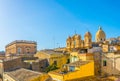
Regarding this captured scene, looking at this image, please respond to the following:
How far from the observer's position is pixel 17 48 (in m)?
54.8

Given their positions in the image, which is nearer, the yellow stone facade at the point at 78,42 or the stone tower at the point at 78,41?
the yellow stone facade at the point at 78,42

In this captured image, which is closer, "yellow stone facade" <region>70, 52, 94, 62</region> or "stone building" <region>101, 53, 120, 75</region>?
"stone building" <region>101, 53, 120, 75</region>

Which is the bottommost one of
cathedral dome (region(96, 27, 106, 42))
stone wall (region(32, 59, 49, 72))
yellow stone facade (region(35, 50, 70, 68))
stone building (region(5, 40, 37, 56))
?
stone wall (region(32, 59, 49, 72))

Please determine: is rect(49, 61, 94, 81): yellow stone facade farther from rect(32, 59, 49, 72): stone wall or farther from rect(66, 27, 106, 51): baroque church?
rect(66, 27, 106, 51): baroque church

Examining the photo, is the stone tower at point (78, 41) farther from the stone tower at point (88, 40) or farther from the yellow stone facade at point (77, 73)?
the yellow stone facade at point (77, 73)

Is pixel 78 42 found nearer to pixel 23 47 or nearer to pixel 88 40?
pixel 88 40

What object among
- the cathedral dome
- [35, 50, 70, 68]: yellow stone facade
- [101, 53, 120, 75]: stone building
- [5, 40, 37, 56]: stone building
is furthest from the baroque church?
[101, 53, 120, 75]: stone building

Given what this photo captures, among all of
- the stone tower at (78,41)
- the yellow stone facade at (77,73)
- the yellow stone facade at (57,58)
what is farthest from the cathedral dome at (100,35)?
the yellow stone facade at (77,73)

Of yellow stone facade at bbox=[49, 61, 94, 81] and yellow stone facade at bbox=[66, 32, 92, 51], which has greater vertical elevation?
yellow stone facade at bbox=[66, 32, 92, 51]

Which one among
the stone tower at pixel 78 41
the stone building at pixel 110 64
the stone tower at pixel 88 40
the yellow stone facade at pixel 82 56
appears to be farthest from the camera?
the stone tower at pixel 78 41

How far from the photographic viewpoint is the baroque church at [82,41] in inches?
1728

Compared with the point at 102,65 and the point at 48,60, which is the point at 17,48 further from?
the point at 102,65

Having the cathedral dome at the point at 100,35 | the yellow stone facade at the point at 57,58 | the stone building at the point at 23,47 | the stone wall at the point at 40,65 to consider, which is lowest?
the stone wall at the point at 40,65

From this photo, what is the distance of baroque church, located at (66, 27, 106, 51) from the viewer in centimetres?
4388
